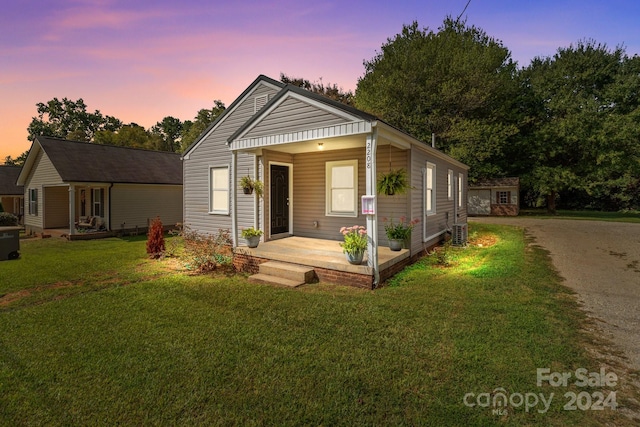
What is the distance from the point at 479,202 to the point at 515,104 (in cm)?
859

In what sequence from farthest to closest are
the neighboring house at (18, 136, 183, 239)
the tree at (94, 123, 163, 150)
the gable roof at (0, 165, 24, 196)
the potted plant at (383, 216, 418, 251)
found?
the tree at (94, 123, 163, 150) < the gable roof at (0, 165, 24, 196) < the neighboring house at (18, 136, 183, 239) < the potted plant at (383, 216, 418, 251)

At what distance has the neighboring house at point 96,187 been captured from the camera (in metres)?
14.3

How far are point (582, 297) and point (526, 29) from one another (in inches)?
277

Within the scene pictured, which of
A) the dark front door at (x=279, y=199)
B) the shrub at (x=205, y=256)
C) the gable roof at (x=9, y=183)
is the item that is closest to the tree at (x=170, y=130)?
the gable roof at (x=9, y=183)

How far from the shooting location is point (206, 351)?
3.46 metres

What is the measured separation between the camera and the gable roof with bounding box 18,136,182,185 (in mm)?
14052

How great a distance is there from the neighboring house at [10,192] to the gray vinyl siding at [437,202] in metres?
25.3

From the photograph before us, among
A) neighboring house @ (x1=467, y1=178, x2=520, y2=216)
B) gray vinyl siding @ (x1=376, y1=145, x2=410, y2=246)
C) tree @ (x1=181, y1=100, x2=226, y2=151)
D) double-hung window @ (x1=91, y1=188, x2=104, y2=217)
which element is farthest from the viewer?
tree @ (x1=181, y1=100, x2=226, y2=151)

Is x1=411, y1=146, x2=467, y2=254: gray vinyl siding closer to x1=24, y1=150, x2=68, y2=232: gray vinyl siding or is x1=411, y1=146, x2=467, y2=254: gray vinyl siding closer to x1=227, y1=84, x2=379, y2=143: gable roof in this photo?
x1=227, y1=84, x2=379, y2=143: gable roof

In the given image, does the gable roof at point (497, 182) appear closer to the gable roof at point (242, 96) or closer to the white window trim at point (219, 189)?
the gable roof at point (242, 96)

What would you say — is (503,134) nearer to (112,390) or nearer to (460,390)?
(460,390)

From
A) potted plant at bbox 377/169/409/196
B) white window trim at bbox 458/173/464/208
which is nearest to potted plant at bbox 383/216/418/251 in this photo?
potted plant at bbox 377/169/409/196

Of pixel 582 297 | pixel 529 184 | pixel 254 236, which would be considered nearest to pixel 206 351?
pixel 254 236

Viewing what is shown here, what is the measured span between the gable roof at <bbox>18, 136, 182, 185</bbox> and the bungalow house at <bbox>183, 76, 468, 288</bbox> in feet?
20.6
